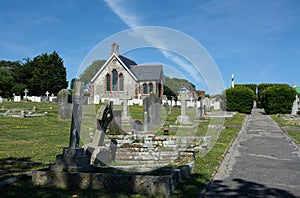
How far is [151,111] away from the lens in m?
15.8

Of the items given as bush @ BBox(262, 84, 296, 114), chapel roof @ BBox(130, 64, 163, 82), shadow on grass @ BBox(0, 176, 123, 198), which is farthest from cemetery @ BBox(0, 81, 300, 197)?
bush @ BBox(262, 84, 296, 114)

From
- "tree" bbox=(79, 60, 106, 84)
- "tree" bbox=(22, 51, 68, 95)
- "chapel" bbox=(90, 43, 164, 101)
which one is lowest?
"tree" bbox=(79, 60, 106, 84)

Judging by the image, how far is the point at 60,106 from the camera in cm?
2017

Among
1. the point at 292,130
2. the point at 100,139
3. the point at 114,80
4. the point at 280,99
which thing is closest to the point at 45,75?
the point at 114,80

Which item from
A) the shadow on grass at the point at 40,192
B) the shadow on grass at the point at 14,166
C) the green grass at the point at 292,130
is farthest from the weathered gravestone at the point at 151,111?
the shadow on grass at the point at 40,192

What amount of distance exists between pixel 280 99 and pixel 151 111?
28.4 metres

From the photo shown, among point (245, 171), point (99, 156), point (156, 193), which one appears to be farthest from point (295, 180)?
point (99, 156)

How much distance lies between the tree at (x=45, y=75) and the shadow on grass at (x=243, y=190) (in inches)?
2237

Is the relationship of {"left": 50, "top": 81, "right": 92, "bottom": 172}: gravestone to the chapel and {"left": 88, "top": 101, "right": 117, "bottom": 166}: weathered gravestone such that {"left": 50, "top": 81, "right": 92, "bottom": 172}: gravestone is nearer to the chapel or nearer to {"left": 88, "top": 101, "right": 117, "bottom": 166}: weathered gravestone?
{"left": 88, "top": 101, "right": 117, "bottom": 166}: weathered gravestone

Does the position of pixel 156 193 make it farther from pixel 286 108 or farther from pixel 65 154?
pixel 286 108

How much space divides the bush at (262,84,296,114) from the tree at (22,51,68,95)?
40371 mm

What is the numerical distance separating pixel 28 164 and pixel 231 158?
229 inches

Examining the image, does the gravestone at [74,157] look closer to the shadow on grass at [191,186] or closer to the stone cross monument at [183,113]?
the shadow on grass at [191,186]

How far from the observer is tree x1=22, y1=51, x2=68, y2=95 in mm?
58156
